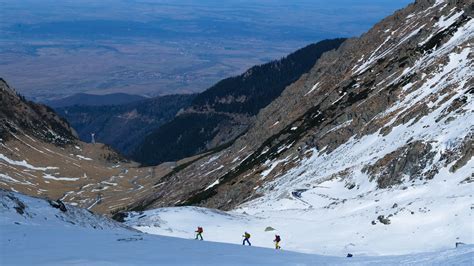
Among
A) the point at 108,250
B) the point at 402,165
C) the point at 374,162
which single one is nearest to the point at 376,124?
the point at 374,162

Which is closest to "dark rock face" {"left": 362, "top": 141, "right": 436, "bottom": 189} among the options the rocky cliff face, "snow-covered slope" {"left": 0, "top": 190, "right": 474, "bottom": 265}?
the rocky cliff face

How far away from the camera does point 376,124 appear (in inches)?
2731

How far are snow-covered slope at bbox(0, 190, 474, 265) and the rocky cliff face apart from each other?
21796 millimetres

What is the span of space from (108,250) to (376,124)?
49084mm

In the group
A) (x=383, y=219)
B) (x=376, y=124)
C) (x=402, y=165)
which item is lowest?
(x=383, y=219)

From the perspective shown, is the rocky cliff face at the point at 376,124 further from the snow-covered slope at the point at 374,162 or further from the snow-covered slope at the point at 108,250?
the snow-covered slope at the point at 108,250

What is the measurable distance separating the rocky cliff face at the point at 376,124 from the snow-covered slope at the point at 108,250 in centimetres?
2180

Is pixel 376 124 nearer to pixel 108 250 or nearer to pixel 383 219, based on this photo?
pixel 383 219

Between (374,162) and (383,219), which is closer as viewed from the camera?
(383,219)

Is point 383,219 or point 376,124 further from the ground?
point 376,124

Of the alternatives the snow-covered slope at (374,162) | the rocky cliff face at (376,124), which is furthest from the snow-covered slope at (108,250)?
the rocky cliff face at (376,124)

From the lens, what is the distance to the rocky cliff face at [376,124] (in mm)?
52500

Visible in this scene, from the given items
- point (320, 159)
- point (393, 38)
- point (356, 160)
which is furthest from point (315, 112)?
point (356, 160)

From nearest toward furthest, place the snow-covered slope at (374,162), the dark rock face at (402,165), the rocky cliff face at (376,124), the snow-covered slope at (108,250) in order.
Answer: the snow-covered slope at (108,250) → the snow-covered slope at (374,162) → the dark rock face at (402,165) → the rocky cliff face at (376,124)
